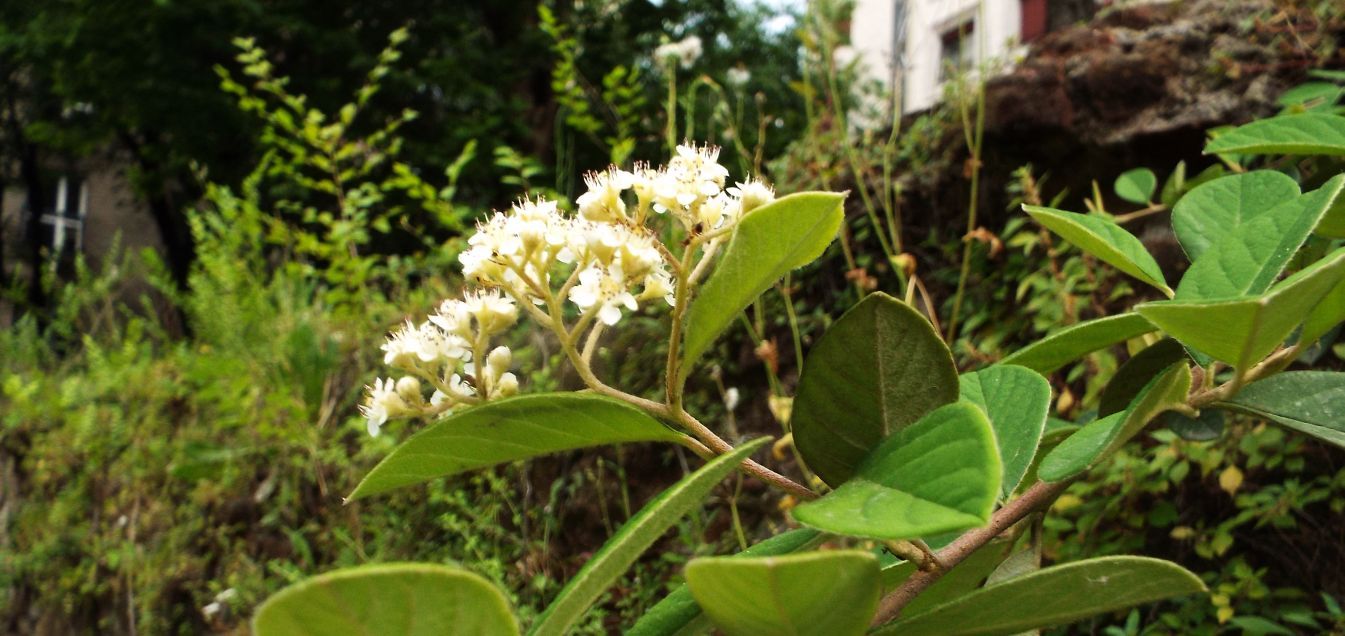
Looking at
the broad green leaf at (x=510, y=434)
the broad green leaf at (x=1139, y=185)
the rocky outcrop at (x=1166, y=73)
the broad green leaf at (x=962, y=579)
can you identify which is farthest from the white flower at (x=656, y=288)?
the rocky outcrop at (x=1166, y=73)

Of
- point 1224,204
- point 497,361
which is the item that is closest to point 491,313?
point 497,361

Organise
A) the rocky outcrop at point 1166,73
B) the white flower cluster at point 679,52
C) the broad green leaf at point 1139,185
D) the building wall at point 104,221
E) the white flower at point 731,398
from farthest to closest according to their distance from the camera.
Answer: the building wall at point 104,221, the white flower cluster at point 679,52, the white flower at point 731,398, the rocky outcrop at point 1166,73, the broad green leaf at point 1139,185

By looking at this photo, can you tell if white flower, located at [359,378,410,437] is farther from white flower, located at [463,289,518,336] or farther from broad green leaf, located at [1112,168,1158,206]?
broad green leaf, located at [1112,168,1158,206]

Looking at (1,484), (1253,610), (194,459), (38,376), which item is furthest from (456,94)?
(1253,610)

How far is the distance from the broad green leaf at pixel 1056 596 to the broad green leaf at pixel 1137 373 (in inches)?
8.9

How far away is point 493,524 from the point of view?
5.87 ft

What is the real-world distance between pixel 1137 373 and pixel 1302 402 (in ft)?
0.46

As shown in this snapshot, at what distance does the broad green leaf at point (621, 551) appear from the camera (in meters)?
0.33

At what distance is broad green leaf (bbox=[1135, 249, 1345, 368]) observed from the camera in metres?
0.36

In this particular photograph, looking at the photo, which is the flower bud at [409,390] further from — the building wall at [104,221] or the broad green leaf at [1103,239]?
the building wall at [104,221]

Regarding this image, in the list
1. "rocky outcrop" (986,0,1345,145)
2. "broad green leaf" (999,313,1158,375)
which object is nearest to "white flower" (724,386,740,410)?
"rocky outcrop" (986,0,1345,145)

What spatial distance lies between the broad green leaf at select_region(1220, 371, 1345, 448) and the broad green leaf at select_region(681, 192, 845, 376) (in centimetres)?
26

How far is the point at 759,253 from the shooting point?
0.43 meters

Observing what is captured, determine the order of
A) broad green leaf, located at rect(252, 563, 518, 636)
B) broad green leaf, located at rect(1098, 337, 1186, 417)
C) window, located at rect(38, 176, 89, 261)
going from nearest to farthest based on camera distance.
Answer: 1. broad green leaf, located at rect(252, 563, 518, 636)
2. broad green leaf, located at rect(1098, 337, 1186, 417)
3. window, located at rect(38, 176, 89, 261)
